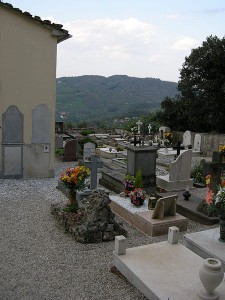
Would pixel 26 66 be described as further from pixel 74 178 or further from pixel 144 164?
pixel 74 178

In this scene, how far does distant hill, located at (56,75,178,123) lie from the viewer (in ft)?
318

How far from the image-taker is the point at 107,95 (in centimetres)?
12850

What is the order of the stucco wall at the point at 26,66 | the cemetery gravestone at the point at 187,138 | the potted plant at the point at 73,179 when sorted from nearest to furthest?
the potted plant at the point at 73,179 → the stucco wall at the point at 26,66 → the cemetery gravestone at the point at 187,138

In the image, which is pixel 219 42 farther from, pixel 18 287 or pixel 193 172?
pixel 18 287

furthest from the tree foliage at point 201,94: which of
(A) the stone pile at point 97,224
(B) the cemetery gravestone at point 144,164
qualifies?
(A) the stone pile at point 97,224

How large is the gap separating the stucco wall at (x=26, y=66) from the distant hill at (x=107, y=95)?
70033 millimetres

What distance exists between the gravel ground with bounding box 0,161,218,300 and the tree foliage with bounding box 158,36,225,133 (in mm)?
19208

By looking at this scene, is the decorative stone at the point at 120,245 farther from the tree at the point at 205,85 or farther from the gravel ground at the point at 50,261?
the tree at the point at 205,85

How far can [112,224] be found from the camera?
807cm

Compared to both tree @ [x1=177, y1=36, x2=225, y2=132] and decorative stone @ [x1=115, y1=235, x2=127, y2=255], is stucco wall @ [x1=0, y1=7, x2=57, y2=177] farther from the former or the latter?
tree @ [x1=177, y1=36, x2=225, y2=132]

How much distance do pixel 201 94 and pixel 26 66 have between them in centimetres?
1842

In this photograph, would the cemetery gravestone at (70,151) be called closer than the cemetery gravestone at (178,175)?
No

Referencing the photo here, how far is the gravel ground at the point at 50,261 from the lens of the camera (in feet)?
18.9

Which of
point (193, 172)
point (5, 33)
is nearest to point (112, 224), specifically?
point (193, 172)
